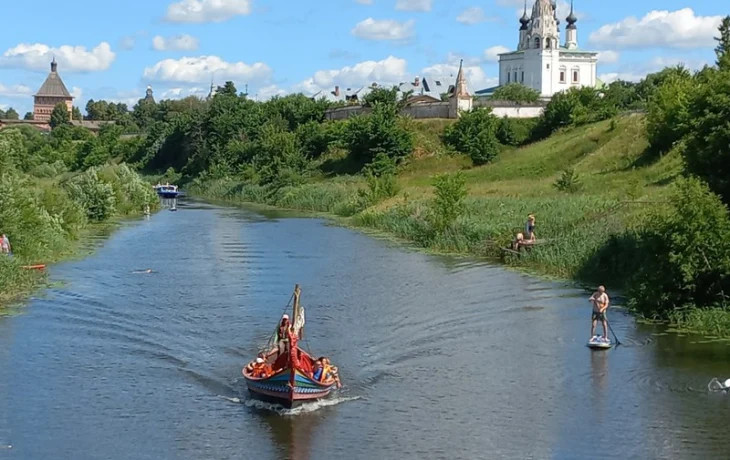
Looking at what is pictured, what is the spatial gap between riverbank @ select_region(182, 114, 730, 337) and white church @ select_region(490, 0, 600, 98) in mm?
43571

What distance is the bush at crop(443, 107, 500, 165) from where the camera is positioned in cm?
8794

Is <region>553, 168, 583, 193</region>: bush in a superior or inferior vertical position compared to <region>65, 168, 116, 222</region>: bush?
superior

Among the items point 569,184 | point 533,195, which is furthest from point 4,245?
point 569,184

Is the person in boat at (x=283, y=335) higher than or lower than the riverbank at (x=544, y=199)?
lower

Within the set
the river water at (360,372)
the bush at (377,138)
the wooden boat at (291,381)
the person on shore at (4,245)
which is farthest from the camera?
the bush at (377,138)

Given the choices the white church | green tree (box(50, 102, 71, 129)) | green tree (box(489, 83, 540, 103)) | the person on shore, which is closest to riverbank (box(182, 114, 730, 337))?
the person on shore

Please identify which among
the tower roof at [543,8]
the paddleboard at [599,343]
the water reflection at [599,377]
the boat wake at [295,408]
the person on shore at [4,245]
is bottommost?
the boat wake at [295,408]

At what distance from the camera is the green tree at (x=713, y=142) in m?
30.7

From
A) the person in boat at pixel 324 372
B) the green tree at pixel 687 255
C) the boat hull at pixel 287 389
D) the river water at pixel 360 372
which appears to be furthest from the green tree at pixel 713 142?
the boat hull at pixel 287 389

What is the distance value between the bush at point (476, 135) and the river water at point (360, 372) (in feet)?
159

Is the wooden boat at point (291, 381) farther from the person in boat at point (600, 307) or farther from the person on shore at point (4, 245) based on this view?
the person on shore at point (4, 245)

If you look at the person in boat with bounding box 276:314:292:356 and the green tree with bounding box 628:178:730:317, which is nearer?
the person in boat with bounding box 276:314:292:356

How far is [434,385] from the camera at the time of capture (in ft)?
76.8

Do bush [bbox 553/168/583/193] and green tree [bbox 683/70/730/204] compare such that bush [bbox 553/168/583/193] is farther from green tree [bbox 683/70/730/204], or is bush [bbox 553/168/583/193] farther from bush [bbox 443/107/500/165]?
bush [bbox 443/107/500/165]
